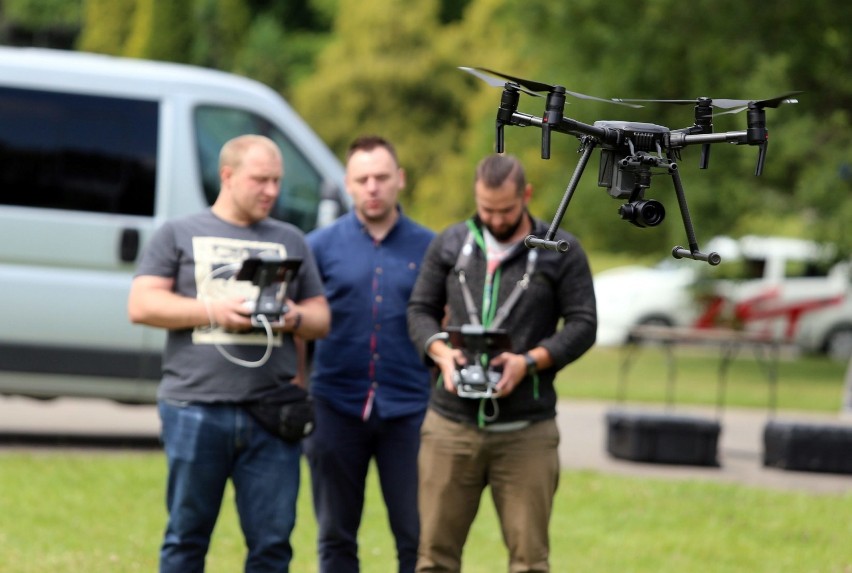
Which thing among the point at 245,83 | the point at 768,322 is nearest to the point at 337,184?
the point at 245,83

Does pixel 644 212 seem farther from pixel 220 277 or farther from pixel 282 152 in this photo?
pixel 282 152

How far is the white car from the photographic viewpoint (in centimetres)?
2894

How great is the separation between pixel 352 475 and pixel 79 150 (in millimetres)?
5344

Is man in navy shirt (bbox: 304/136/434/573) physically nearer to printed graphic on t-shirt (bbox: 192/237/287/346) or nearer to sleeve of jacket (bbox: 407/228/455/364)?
sleeve of jacket (bbox: 407/228/455/364)

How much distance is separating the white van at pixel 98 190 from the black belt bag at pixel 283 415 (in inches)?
194

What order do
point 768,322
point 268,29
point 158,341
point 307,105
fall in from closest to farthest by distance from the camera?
1. point 158,341
2. point 768,322
3. point 307,105
4. point 268,29

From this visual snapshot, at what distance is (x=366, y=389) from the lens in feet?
21.9

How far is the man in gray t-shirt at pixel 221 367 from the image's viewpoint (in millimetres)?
5988

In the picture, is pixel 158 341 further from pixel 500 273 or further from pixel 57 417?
pixel 500 273

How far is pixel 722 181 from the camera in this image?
23.5 m

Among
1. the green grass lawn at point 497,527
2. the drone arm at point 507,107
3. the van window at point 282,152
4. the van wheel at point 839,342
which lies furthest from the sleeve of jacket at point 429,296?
the van wheel at point 839,342

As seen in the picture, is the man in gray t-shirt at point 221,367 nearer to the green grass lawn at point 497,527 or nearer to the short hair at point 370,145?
the short hair at point 370,145

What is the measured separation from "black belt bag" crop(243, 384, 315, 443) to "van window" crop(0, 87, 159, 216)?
534cm

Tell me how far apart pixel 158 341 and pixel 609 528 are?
365cm
